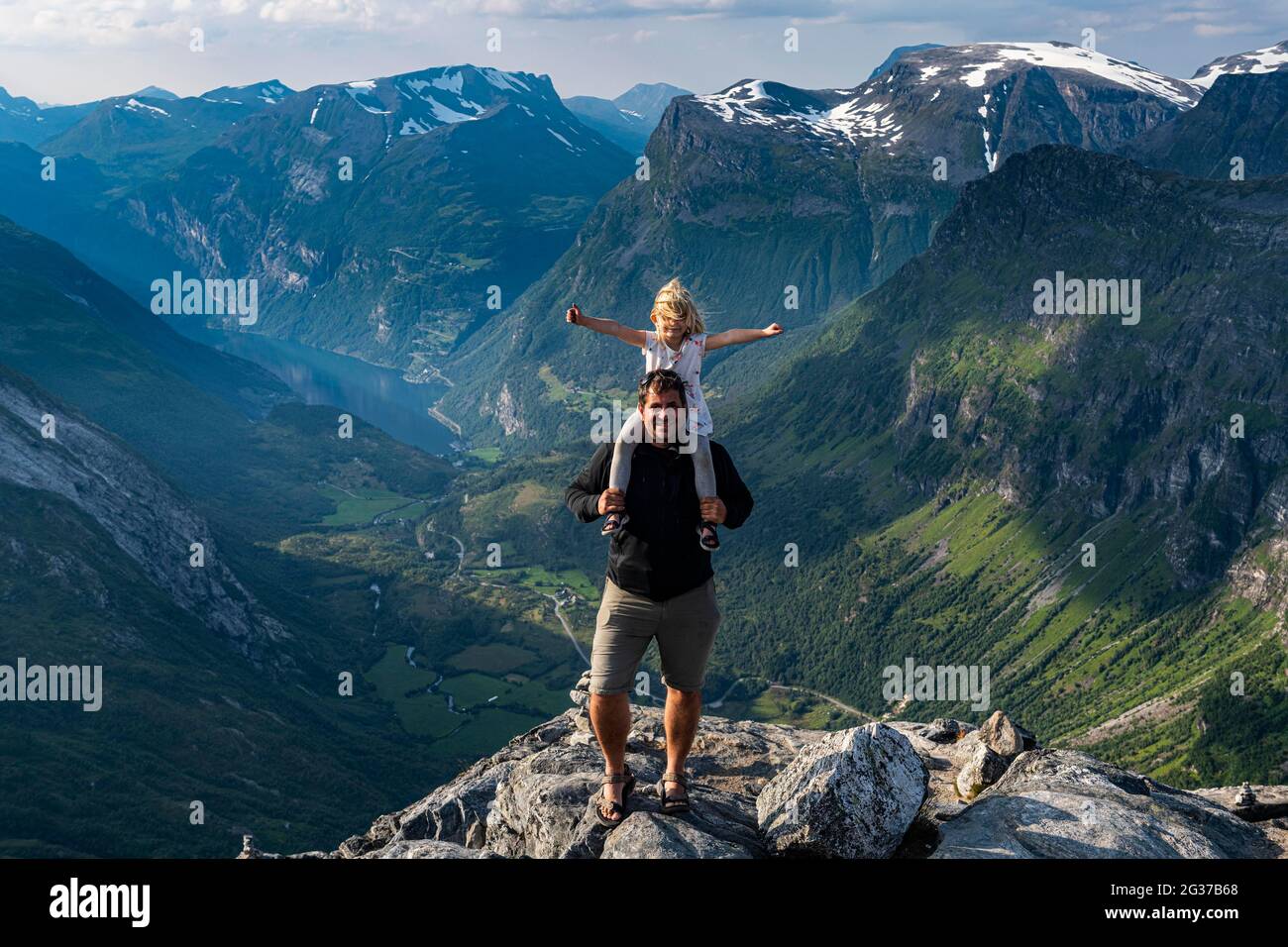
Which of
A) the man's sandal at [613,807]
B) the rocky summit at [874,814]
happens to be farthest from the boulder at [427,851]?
the man's sandal at [613,807]

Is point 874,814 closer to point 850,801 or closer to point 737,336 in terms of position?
point 850,801

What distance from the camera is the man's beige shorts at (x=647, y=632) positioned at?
25094mm

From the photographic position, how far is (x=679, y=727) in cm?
2655

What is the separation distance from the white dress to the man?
0.40m

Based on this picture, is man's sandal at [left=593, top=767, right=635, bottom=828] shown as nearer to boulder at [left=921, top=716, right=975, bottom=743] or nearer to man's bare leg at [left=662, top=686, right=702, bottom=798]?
man's bare leg at [left=662, top=686, right=702, bottom=798]

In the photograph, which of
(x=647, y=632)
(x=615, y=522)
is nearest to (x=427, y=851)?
(x=647, y=632)

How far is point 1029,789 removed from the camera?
101 feet

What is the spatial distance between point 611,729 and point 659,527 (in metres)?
5.14

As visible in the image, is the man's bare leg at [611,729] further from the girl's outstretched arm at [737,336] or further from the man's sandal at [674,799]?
the girl's outstretched arm at [737,336]

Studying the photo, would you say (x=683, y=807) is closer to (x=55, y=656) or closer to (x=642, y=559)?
(x=642, y=559)

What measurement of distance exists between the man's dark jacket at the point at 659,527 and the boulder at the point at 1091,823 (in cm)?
876

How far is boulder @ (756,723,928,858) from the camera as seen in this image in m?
25.4

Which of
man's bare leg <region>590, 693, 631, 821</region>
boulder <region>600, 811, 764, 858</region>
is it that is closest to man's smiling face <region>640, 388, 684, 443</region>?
man's bare leg <region>590, 693, 631, 821</region>
